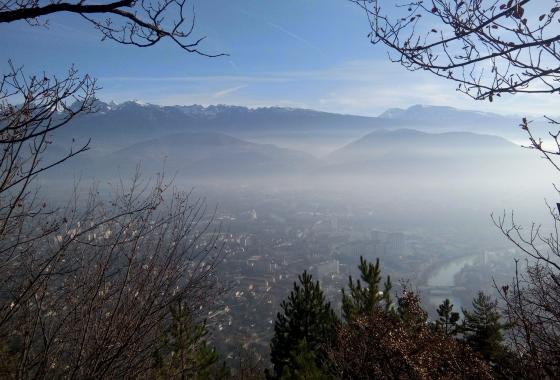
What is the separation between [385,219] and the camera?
339 feet

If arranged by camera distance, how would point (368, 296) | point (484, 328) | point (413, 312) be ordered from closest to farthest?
point (413, 312) < point (484, 328) < point (368, 296)

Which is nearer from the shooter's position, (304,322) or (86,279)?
(86,279)

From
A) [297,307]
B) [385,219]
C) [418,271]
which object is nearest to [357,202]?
[385,219]

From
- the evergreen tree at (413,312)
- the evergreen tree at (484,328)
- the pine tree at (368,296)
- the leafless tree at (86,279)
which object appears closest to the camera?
the leafless tree at (86,279)

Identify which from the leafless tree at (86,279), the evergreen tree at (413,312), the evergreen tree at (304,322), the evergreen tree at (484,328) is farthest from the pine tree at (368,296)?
the leafless tree at (86,279)

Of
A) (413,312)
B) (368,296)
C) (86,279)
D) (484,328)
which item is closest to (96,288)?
(86,279)

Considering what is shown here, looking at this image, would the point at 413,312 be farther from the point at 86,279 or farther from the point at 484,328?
the point at 86,279

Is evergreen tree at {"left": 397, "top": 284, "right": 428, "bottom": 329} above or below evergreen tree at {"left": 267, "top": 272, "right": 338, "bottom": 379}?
above

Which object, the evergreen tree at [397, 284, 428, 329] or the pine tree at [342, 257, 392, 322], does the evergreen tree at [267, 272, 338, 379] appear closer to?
the pine tree at [342, 257, 392, 322]

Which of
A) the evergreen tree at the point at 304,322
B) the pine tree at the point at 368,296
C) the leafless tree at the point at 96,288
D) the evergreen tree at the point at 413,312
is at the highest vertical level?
the leafless tree at the point at 96,288

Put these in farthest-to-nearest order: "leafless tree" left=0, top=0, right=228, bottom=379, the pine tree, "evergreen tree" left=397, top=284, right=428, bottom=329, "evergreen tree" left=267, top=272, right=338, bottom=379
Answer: "evergreen tree" left=267, top=272, right=338, bottom=379 < the pine tree < "evergreen tree" left=397, top=284, right=428, bottom=329 < "leafless tree" left=0, top=0, right=228, bottom=379

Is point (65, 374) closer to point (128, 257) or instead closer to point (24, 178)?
point (128, 257)

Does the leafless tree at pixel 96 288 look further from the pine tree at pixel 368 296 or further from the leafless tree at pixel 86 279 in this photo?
the pine tree at pixel 368 296

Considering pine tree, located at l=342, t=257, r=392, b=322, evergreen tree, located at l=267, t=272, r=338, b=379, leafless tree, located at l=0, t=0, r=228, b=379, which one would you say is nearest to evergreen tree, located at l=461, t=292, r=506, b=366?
pine tree, located at l=342, t=257, r=392, b=322
